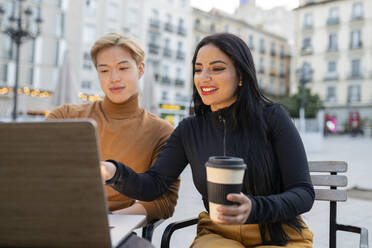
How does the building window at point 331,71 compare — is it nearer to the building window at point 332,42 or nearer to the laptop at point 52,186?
the building window at point 332,42

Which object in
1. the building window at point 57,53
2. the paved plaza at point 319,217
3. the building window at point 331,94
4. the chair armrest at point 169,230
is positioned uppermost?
the building window at point 57,53

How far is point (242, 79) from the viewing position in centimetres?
154

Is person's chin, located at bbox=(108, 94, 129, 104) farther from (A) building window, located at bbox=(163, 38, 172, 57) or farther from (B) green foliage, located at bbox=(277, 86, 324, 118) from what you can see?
(A) building window, located at bbox=(163, 38, 172, 57)

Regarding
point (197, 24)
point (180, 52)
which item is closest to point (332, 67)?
point (197, 24)

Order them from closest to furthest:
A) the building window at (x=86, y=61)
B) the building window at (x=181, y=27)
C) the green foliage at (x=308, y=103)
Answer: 1. the building window at (x=86, y=61)
2. the green foliage at (x=308, y=103)
3. the building window at (x=181, y=27)

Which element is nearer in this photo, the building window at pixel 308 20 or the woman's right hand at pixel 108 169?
the woman's right hand at pixel 108 169

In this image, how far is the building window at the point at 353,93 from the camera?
35.0m

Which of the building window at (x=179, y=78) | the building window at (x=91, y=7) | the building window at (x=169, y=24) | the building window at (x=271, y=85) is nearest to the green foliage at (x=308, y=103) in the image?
the building window at (x=179, y=78)

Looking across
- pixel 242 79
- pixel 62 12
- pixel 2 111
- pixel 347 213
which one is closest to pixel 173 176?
pixel 242 79

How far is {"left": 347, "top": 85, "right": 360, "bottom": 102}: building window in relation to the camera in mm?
34969

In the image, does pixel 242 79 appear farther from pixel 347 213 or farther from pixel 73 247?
pixel 347 213

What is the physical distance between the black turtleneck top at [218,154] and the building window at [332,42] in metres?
38.9

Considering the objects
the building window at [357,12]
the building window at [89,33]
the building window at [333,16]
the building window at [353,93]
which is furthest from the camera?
the building window at [333,16]

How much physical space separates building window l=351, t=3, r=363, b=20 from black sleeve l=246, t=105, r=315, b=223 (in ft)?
130
